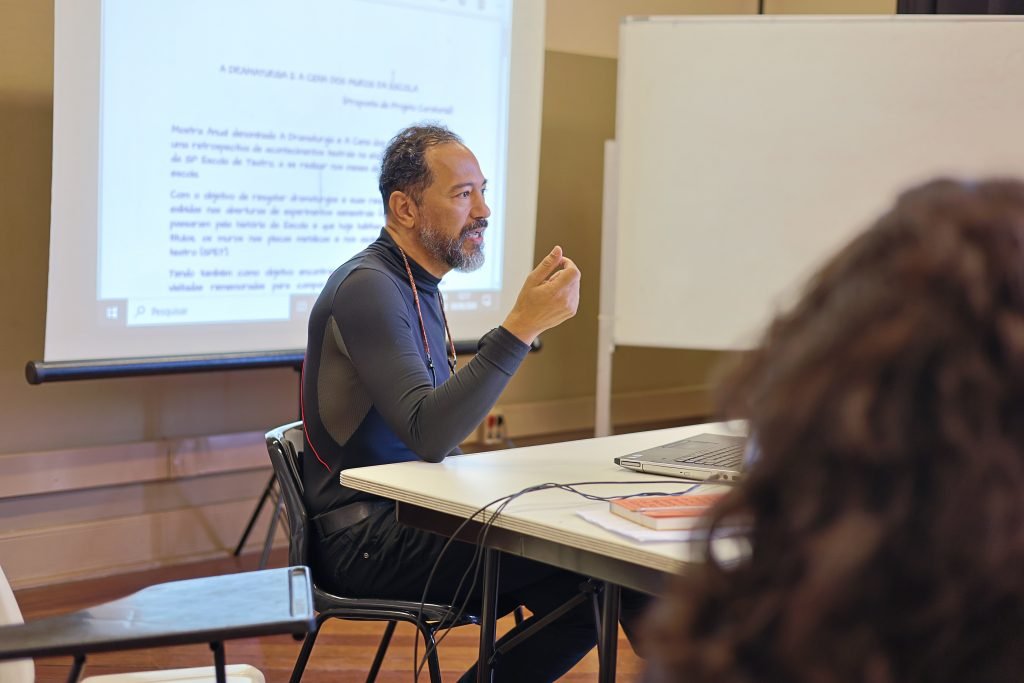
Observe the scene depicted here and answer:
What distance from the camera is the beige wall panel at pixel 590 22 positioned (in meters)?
4.49

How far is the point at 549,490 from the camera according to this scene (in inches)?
62.4

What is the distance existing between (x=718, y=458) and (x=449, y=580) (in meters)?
0.50

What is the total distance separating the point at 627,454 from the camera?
74.6 inches

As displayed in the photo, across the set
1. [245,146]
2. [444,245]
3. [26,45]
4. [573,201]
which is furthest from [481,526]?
[573,201]

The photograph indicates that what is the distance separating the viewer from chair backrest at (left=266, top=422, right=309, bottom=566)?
1.89 metres

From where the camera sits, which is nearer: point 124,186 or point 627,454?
point 627,454

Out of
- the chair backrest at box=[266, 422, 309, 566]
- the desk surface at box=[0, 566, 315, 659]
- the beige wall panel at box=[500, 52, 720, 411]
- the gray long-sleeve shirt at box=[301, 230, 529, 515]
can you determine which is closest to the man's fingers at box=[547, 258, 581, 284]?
the gray long-sleeve shirt at box=[301, 230, 529, 515]

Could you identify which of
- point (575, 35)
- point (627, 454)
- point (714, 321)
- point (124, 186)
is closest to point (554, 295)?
point (627, 454)

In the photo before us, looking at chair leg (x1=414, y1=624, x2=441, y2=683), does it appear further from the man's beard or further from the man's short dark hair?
the man's short dark hair

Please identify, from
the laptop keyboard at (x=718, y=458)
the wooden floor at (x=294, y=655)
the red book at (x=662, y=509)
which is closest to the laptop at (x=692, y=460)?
the laptop keyboard at (x=718, y=458)

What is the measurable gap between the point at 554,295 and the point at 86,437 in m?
2.14

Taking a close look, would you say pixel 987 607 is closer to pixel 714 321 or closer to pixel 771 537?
pixel 771 537

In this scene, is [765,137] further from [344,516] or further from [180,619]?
[180,619]

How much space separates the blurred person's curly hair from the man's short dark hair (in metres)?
1.76
